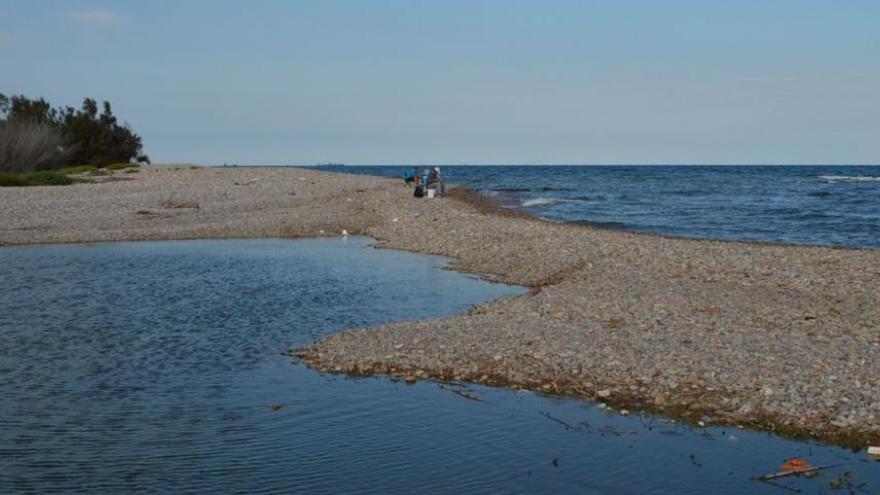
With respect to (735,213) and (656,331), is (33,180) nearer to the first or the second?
(735,213)

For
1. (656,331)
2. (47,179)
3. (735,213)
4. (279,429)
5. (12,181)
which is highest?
(47,179)

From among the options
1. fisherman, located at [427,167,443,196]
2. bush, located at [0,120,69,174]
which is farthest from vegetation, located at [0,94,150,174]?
fisherman, located at [427,167,443,196]

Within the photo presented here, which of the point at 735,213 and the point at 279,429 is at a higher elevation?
the point at 735,213

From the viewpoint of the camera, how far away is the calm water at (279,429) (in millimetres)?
9203

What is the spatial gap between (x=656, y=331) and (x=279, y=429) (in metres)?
6.66

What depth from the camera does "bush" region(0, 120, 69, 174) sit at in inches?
2408

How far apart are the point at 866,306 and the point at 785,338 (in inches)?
157

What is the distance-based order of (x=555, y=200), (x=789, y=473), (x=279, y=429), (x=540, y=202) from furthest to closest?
1. (x=555, y=200)
2. (x=540, y=202)
3. (x=279, y=429)
4. (x=789, y=473)

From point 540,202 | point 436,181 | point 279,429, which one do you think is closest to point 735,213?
point 540,202

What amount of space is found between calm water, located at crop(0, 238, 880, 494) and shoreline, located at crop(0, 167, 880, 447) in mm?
581

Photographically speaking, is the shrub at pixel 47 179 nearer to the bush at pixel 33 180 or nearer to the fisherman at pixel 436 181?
the bush at pixel 33 180

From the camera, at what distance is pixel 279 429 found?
10891 millimetres

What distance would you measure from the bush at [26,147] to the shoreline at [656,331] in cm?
3115

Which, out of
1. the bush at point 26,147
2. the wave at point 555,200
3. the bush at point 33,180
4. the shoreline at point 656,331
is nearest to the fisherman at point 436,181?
the wave at point 555,200
